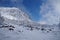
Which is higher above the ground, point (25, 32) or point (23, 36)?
point (23, 36)

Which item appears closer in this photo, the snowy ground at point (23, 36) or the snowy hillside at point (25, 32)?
the snowy ground at point (23, 36)

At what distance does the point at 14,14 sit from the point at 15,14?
1641mm

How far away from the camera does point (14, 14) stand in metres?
49.9

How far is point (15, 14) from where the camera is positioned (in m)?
51.5

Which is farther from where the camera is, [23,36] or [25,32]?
[25,32]

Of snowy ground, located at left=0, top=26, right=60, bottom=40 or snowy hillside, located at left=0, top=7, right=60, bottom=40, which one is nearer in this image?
snowy ground, located at left=0, top=26, right=60, bottom=40
